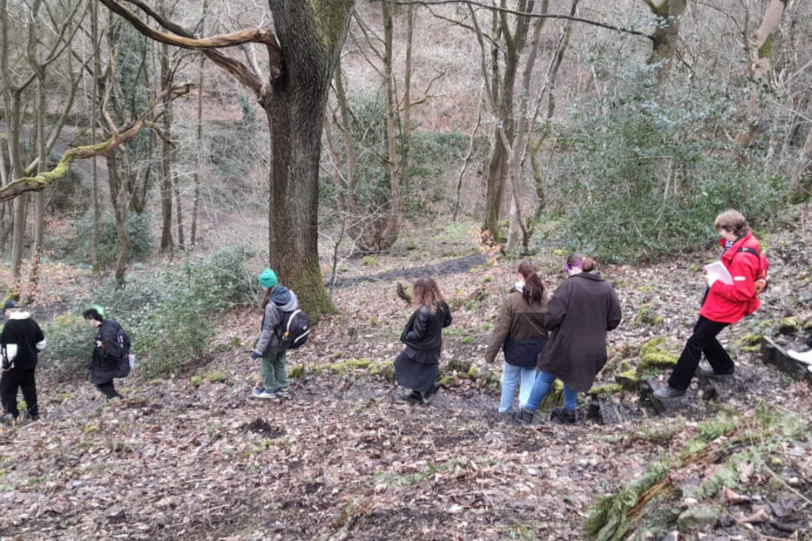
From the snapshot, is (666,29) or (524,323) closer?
(524,323)

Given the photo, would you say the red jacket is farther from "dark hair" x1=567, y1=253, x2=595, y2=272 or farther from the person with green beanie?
the person with green beanie

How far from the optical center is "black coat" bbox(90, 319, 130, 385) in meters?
7.50

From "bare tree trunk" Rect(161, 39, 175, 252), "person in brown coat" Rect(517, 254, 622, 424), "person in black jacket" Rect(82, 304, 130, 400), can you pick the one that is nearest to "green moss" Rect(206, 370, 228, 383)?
"person in black jacket" Rect(82, 304, 130, 400)

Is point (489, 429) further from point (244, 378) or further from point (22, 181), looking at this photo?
point (22, 181)

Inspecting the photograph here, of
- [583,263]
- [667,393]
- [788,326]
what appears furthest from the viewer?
[788,326]

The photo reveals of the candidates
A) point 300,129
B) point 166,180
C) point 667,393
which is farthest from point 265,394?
point 166,180

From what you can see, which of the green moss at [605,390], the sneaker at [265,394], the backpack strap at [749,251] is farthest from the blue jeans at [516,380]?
the sneaker at [265,394]

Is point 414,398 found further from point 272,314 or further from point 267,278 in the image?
point 267,278

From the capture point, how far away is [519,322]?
539 cm

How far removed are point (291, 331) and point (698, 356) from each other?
4.51m

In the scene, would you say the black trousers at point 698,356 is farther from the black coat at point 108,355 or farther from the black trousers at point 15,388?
the black trousers at point 15,388

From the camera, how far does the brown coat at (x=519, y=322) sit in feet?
17.5

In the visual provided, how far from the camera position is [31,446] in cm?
653

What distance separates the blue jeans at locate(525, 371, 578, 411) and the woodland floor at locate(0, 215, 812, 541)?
26 cm
